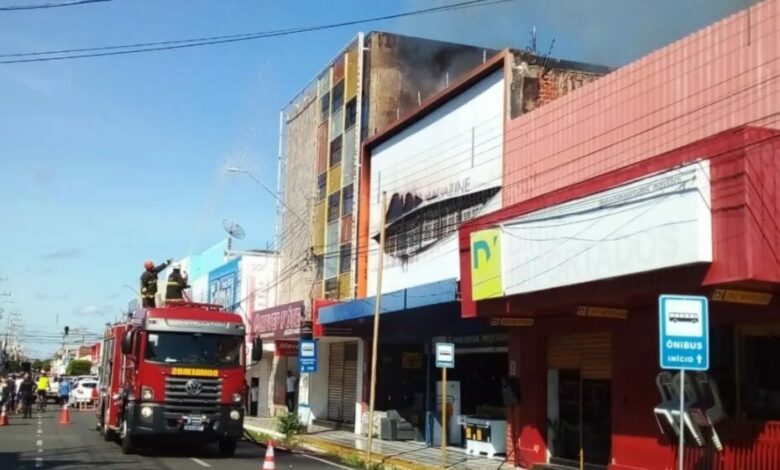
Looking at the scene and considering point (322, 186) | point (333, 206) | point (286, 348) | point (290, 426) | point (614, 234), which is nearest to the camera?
point (614, 234)

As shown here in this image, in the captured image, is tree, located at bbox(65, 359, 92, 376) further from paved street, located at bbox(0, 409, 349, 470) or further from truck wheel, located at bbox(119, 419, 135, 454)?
truck wheel, located at bbox(119, 419, 135, 454)

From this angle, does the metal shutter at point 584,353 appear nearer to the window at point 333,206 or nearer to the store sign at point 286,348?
the window at point 333,206

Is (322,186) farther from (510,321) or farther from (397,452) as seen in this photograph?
(510,321)

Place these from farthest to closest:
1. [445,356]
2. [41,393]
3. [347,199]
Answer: [41,393]
[347,199]
[445,356]

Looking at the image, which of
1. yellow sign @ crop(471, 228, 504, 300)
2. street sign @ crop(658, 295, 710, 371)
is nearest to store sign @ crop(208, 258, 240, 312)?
yellow sign @ crop(471, 228, 504, 300)

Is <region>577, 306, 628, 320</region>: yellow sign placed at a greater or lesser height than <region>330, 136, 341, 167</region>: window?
lesser

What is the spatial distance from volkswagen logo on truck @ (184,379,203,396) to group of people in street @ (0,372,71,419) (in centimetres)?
1794

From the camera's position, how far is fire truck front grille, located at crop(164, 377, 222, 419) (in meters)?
19.6

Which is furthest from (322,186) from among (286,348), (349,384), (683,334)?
(683,334)

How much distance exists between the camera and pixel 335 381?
33.6 metres

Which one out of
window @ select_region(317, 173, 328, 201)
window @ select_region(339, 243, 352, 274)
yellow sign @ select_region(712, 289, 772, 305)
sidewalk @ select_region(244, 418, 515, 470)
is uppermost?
window @ select_region(317, 173, 328, 201)

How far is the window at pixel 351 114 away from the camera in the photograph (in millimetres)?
33469

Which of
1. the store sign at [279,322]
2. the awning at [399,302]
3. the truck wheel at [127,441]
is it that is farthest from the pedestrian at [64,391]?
the truck wheel at [127,441]

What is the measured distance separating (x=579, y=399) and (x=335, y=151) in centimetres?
1748
